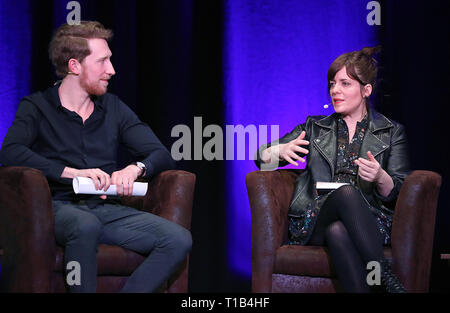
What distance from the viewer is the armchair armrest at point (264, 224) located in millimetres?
2605

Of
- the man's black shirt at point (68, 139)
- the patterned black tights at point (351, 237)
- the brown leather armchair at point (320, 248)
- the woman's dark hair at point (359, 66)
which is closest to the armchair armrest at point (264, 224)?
the brown leather armchair at point (320, 248)

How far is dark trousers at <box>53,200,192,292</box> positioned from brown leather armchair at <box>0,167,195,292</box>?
0.05 meters

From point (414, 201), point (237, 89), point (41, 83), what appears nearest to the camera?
point (414, 201)

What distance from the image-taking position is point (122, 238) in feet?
8.16

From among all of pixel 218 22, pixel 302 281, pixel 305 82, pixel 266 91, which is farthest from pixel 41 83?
pixel 302 281

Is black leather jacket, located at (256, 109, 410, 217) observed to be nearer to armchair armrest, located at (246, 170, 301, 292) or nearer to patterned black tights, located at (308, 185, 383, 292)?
armchair armrest, located at (246, 170, 301, 292)


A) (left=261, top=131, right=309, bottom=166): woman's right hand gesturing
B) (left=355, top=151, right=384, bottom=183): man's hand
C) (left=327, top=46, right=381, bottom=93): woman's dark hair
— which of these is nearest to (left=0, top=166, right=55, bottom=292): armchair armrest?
(left=261, top=131, right=309, bottom=166): woman's right hand gesturing

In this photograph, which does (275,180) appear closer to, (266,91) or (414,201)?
(414,201)

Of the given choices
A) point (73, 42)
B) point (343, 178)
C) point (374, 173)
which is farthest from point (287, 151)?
point (73, 42)

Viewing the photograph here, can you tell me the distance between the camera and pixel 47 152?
8.77 feet

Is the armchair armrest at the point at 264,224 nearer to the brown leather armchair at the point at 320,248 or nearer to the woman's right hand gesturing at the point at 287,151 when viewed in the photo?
the brown leather armchair at the point at 320,248

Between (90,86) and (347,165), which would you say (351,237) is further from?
(90,86)

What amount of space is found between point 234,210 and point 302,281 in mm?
1264

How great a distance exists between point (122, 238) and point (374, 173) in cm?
110
